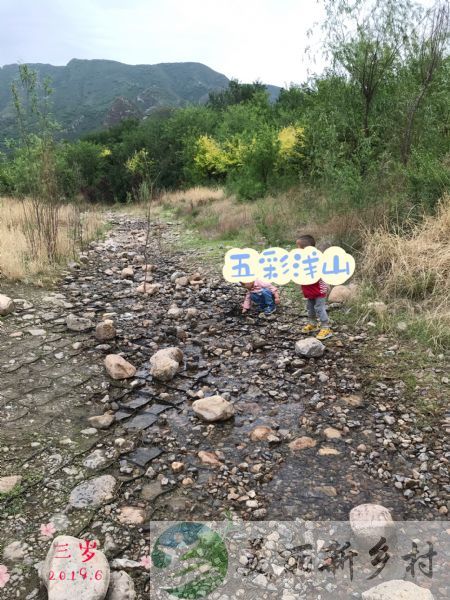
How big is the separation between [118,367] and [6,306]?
5.63 ft

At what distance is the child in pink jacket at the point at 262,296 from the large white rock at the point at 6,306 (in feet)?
8.47

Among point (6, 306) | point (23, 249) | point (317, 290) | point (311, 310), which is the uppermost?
point (23, 249)

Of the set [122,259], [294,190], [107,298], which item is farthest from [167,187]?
[107,298]

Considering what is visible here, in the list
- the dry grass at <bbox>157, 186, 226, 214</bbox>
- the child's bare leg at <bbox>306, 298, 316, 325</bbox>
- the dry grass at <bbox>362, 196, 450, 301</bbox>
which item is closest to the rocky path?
the child's bare leg at <bbox>306, 298, 316, 325</bbox>

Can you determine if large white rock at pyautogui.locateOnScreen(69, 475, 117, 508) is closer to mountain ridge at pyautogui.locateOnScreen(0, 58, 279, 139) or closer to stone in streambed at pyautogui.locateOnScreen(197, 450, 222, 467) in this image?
stone in streambed at pyautogui.locateOnScreen(197, 450, 222, 467)

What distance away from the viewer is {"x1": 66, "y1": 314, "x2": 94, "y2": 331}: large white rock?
4750 mm

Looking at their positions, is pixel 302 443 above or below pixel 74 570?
below

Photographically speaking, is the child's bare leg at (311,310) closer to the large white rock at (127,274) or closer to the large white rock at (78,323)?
the large white rock at (78,323)

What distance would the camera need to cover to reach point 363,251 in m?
5.79

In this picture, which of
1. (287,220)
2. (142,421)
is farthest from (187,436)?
(287,220)

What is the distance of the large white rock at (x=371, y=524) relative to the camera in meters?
2.16

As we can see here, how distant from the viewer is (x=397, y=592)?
70.1 inches

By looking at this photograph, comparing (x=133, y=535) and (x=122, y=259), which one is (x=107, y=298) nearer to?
(x=122, y=259)

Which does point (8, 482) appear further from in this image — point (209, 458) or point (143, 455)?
point (209, 458)
